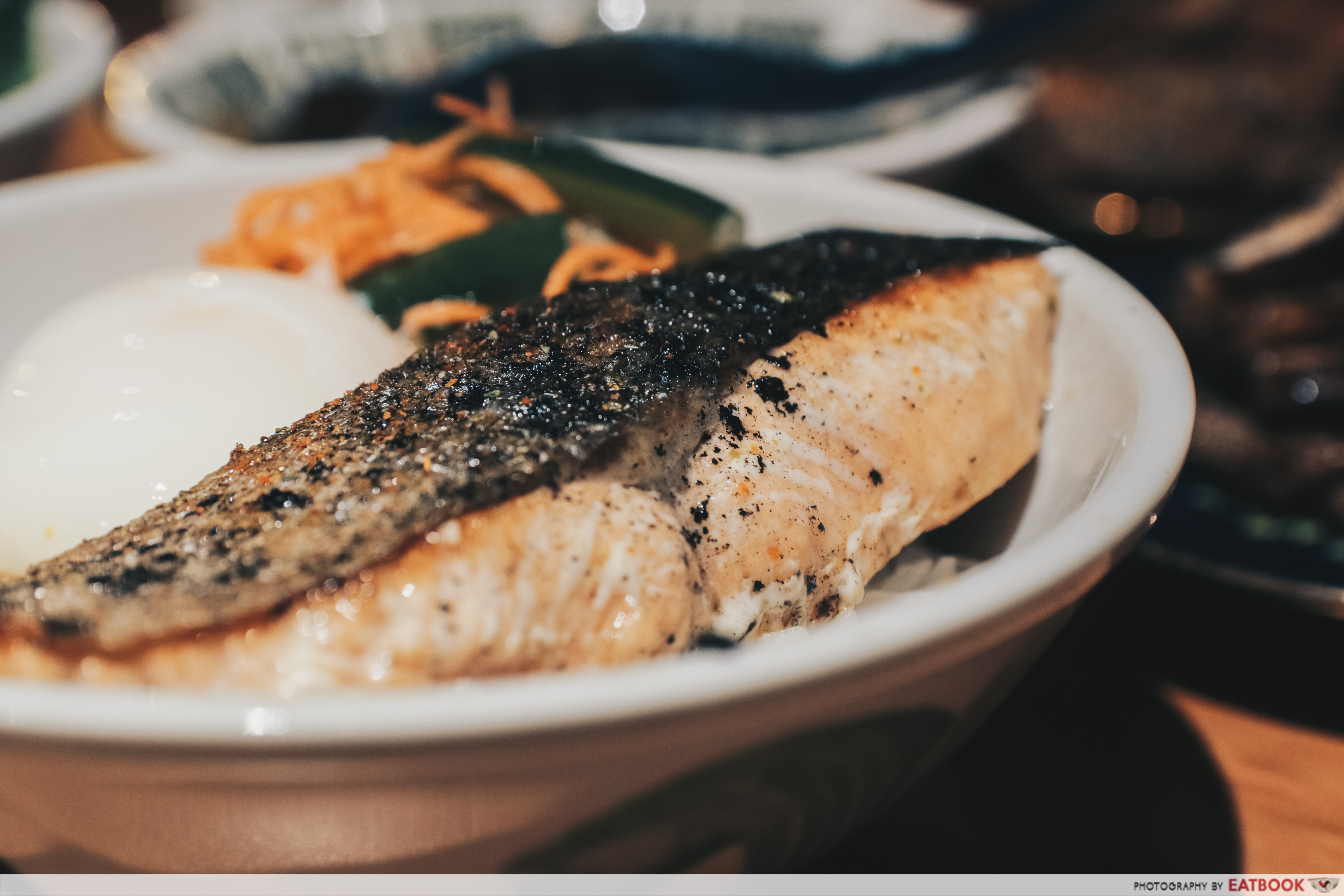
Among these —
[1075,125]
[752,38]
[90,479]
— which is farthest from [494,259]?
[1075,125]

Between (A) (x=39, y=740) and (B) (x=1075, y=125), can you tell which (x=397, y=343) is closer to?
(A) (x=39, y=740)

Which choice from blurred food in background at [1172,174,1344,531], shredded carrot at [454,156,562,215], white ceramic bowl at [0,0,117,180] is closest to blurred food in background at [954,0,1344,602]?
blurred food in background at [1172,174,1344,531]

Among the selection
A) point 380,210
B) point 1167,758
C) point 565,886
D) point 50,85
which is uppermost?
point 50,85

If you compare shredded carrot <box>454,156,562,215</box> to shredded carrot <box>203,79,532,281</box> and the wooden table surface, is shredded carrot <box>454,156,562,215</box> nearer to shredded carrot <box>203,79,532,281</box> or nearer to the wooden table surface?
shredded carrot <box>203,79,532,281</box>

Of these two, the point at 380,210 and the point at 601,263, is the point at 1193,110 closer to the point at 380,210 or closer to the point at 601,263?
the point at 601,263

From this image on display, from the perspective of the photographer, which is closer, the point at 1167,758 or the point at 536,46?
the point at 1167,758

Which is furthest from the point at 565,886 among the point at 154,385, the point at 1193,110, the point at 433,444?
the point at 1193,110

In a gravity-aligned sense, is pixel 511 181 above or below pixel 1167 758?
above
